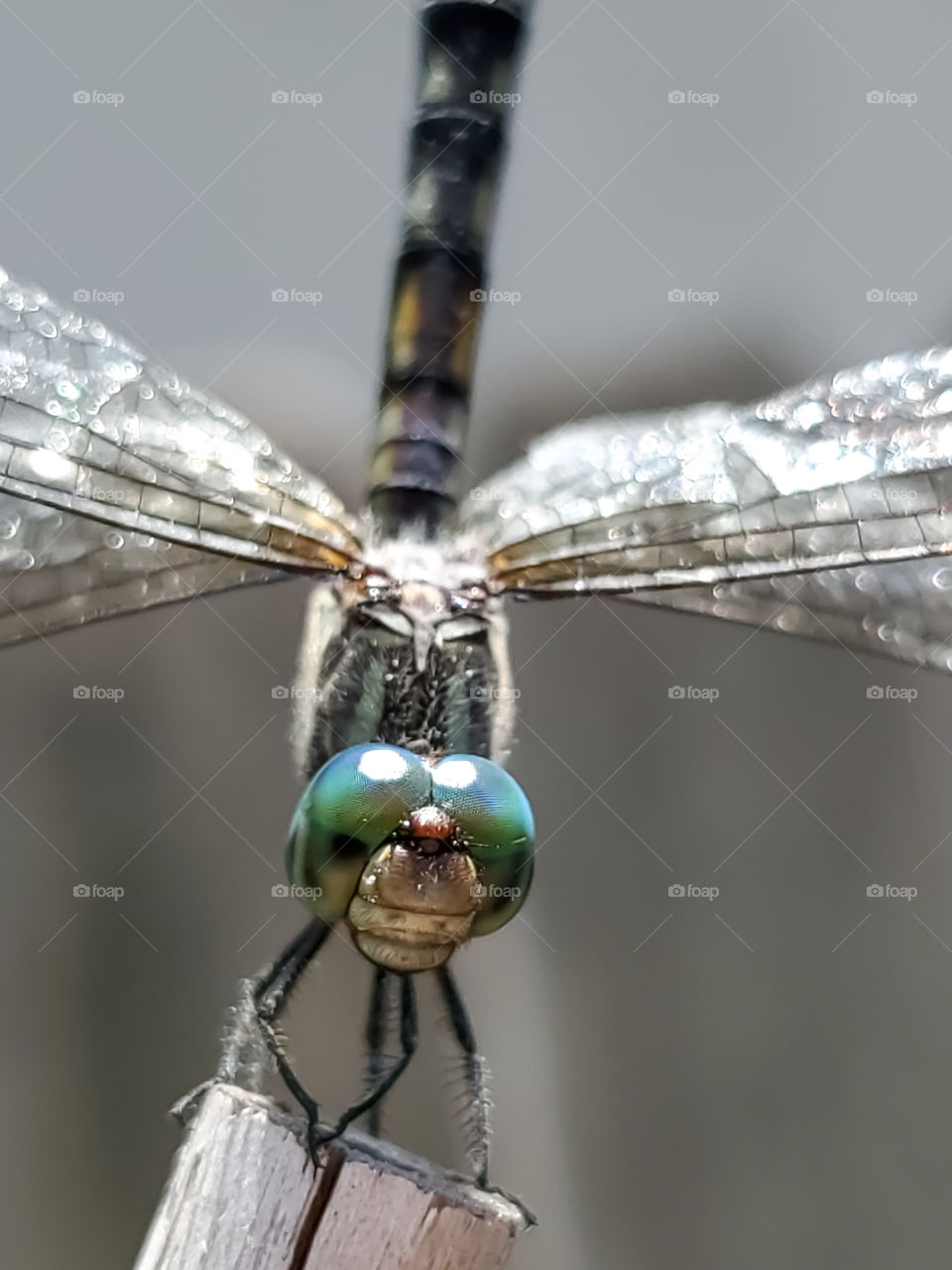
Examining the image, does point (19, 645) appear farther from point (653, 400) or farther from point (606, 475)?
point (653, 400)

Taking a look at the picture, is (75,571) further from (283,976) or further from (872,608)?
(872,608)

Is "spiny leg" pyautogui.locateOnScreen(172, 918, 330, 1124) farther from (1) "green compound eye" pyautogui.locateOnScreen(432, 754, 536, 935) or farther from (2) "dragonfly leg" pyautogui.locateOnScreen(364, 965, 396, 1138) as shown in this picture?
(1) "green compound eye" pyautogui.locateOnScreen(432, 754, 536, 935)

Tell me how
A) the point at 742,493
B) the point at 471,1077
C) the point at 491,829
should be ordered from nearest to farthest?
the point at 491,829, the point at 471,1077, the point at 742,493

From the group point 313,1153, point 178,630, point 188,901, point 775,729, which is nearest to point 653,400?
point 775,729

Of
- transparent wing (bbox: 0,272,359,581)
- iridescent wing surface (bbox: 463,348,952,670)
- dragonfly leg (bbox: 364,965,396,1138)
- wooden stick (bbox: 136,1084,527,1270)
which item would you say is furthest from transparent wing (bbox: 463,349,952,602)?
wooden stick (bbox: 136,1084,527,1270)

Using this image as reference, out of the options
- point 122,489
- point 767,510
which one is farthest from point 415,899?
point 767,510

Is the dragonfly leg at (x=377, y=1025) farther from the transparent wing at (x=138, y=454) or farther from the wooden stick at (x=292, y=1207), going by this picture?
the transparent wing at (x=138, y=454)
